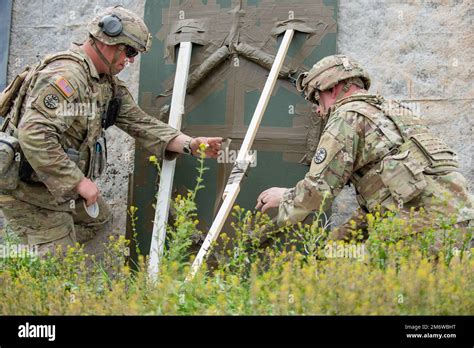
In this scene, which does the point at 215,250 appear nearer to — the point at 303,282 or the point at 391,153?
the point at 391,153

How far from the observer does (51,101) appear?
18.7ft

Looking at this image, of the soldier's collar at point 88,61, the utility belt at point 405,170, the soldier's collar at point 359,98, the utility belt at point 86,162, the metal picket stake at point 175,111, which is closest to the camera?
the utility belt at point 405,170

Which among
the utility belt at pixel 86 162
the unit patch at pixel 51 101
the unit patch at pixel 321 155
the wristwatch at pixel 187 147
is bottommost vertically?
the unit patch at pixel 321 155

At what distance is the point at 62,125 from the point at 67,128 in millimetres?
67

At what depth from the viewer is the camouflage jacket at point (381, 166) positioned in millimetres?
5203

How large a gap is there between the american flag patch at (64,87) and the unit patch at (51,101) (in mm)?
58

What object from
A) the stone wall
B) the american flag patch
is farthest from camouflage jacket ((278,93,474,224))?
the american flag patch

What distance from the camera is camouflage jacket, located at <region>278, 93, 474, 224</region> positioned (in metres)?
5.20

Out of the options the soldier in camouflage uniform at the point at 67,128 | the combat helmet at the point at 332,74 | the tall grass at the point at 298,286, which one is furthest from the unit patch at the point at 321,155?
the soldier in camouflage uniform at the point at 67,128

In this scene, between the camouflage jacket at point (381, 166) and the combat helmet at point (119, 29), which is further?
the combat helmet at point (119, 29)

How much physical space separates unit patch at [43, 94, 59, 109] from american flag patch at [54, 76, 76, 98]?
0.19 ft

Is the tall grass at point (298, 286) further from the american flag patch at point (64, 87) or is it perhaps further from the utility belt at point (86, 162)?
the american flag patch at point (64, 87)

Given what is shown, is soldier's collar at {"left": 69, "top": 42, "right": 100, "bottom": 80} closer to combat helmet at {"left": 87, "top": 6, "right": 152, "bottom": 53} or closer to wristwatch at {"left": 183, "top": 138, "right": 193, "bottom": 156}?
combat helmet at {"left": 87, "top": 6, "right": 152, "bottom": 53}

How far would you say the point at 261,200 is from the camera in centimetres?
566
